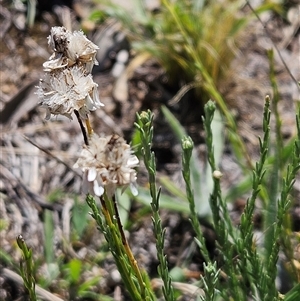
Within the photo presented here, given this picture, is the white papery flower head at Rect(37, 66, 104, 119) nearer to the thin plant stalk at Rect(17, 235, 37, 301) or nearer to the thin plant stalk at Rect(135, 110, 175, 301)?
the thin plant stalk at Rect(135, 110, 175, 301)

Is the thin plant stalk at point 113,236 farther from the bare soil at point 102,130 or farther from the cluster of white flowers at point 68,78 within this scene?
the bare soil at point 102,130

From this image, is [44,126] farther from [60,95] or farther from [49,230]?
[60,95]

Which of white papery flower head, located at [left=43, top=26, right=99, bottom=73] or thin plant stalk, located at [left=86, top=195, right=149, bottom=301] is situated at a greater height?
white papery flower head, located at [left=43, top=26, right=99, bottom=73]

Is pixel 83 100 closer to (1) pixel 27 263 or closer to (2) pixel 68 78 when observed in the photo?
(2) pixel 68 78

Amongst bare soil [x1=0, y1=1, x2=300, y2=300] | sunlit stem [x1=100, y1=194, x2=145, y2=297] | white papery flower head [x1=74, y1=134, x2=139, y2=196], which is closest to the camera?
white papery flower head [x1=74, y1=134, x2=139, y2=196]

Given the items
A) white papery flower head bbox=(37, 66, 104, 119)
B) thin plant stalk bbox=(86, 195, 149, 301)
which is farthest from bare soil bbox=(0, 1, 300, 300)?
white papery flower head bbox=(37, 66, 104, 119)

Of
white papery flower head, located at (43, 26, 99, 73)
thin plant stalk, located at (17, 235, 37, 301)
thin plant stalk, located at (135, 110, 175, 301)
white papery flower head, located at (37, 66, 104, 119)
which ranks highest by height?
white papery flower head, located at (43, 26, 99, 73)

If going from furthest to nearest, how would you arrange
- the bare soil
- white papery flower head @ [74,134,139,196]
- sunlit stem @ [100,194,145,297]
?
1. the bare soil
2. sunlit stem @ [100,194,145,297]
3. white papery flower head @ [74,134,139,196]
